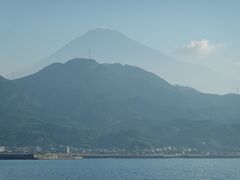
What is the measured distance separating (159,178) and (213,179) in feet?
33.1

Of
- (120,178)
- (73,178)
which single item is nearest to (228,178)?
(120,178)

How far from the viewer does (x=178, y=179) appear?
12062 centimetres

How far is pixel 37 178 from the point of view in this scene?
119375mm

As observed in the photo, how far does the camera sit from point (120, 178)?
121 m

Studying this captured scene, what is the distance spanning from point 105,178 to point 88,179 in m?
4.35

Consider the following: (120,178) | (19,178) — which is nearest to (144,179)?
(120,178)

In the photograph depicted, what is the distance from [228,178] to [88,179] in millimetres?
26794

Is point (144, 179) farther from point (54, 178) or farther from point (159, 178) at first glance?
point (54, 178)

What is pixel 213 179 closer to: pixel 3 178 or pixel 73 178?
pixel 73 178

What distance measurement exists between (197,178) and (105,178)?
1794cm

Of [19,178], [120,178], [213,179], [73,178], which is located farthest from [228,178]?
[19,178]

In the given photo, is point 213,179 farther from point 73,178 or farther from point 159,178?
point 73,178

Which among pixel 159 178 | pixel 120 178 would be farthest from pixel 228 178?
pixel 120 178

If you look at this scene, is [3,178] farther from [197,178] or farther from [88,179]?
[197,178]
